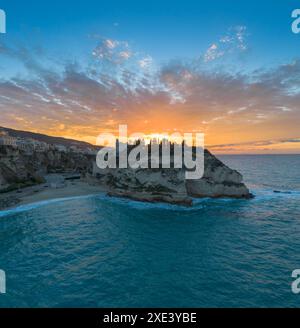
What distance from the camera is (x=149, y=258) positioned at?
2223 cm

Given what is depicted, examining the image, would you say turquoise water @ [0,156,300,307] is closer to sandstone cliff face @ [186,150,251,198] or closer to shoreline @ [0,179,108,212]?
shoreline @ [0,179,108,212]

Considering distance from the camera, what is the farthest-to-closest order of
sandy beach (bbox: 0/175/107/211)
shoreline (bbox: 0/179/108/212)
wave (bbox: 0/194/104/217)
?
sandy beach (bbox: 0/175/107/211), shoreline (bbox: 0/179/108/212), wave (bbox: 0/194/104/217)

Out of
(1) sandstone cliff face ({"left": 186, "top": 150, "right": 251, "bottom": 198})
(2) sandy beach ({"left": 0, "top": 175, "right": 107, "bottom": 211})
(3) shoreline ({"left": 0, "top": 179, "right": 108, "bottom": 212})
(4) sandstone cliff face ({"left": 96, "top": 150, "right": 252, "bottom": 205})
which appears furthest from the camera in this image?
(1) sandstone cliff face ({"left": 186, "top": 150, "right": 251, "bottom": 198})

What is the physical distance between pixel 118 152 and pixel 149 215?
32830 mm

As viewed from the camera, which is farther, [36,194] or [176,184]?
[36,194]

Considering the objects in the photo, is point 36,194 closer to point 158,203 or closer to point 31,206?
point 31,206

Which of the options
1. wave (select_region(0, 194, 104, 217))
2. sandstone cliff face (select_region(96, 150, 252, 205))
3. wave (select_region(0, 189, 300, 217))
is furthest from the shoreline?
sandstone cliff face (select_region(96, 150, 252, 205))

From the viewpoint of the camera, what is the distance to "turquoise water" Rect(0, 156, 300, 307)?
53.6 feet

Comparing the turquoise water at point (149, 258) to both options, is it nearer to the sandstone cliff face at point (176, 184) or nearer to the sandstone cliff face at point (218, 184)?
the sandstone cliff face at point (176, 184)

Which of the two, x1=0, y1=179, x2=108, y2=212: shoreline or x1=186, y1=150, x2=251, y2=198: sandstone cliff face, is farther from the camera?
x1=186, y1=150, x2=251, y2=198: sandstone cliff face

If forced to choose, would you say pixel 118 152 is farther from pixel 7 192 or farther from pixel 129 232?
pixel 129 232

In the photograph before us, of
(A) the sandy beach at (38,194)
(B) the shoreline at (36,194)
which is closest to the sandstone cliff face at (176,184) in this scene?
(B) the shoreline at (36,194)

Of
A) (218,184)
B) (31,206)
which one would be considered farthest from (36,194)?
(218,184)
